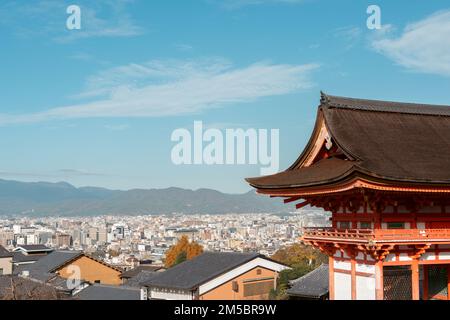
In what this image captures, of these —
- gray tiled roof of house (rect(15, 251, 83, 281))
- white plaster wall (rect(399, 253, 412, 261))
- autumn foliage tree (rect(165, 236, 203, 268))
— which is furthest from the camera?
autumn foliage tree (rect(165, 236, 203, 268))

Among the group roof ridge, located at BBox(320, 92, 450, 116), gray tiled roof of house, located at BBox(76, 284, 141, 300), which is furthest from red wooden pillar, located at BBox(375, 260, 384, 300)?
gray tiled roof of house, located at BBox(76, 284, 141, 300)

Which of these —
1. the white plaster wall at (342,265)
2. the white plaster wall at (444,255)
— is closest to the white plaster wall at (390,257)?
the white plaster wall at (342,265)

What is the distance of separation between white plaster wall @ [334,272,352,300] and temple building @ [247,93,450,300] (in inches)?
1.3

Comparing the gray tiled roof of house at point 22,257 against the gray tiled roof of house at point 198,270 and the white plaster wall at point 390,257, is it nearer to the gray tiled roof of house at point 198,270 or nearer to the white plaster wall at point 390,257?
the gray tiled roof of house at point 198,270

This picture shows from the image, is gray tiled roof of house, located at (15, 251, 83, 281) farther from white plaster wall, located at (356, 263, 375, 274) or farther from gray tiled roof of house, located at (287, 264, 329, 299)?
white plaster wall, located at (356, 263, 375, 274)

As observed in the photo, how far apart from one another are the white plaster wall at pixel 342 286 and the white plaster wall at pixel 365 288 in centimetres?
50

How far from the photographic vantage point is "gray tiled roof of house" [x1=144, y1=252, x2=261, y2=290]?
33.0 m

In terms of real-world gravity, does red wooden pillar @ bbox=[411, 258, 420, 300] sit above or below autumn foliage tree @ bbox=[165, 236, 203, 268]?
above

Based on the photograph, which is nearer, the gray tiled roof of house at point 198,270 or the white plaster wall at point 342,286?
the white plaster wall at point 342,286

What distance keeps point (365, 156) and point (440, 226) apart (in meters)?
3.59

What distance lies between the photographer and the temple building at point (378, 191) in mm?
15406

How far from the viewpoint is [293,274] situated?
36719mm

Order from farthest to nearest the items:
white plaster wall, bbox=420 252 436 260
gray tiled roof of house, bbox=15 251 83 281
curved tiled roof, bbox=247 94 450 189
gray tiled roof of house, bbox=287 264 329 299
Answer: gray tiled roof of house, bbox=15 251 83 281 → gray tiled roof of house, bbox=287 264 329 299 → white plaster wall, bbox=420 252 436 260 → curved tiled roof, bbox=247 94 450 189
